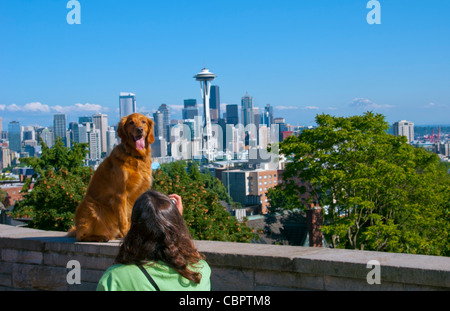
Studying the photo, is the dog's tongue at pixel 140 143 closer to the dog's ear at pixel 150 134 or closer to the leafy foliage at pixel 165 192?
the dog's ear at pixel 150 134

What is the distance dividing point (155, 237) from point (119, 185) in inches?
123

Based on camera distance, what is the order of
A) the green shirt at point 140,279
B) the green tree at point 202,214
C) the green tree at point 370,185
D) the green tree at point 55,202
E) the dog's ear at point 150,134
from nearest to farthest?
the green shirt at point 140,279
the dog's ear at point 150,134
the green tree at point 202,214
the green tree at point 55,202
the green tree at point 370,185

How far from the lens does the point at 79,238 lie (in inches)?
227

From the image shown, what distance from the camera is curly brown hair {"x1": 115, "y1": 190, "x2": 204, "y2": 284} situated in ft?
8.36

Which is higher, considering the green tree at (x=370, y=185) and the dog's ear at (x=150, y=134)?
the dog's ear at (x=150, y=134)

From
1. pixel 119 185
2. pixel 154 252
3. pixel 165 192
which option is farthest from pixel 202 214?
pixel 154 252

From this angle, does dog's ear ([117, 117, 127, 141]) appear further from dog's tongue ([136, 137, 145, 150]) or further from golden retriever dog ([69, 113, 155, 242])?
dog's tongue ([136, 137, 145, 150])

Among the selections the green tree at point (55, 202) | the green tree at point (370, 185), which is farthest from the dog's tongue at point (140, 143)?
Answer: the green tree at point (370, 185)

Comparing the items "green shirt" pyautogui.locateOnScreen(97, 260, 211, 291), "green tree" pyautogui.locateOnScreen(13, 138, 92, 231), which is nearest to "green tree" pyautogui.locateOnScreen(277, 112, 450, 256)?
"green tree" pyautogui.locateOnScreen(13, 138, 92, 231)

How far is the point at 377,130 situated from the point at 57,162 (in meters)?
19.8

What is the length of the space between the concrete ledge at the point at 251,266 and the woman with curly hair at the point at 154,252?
1856mm

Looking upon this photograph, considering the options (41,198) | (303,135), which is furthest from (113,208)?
(303,135)

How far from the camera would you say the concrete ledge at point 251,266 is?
383 cm
